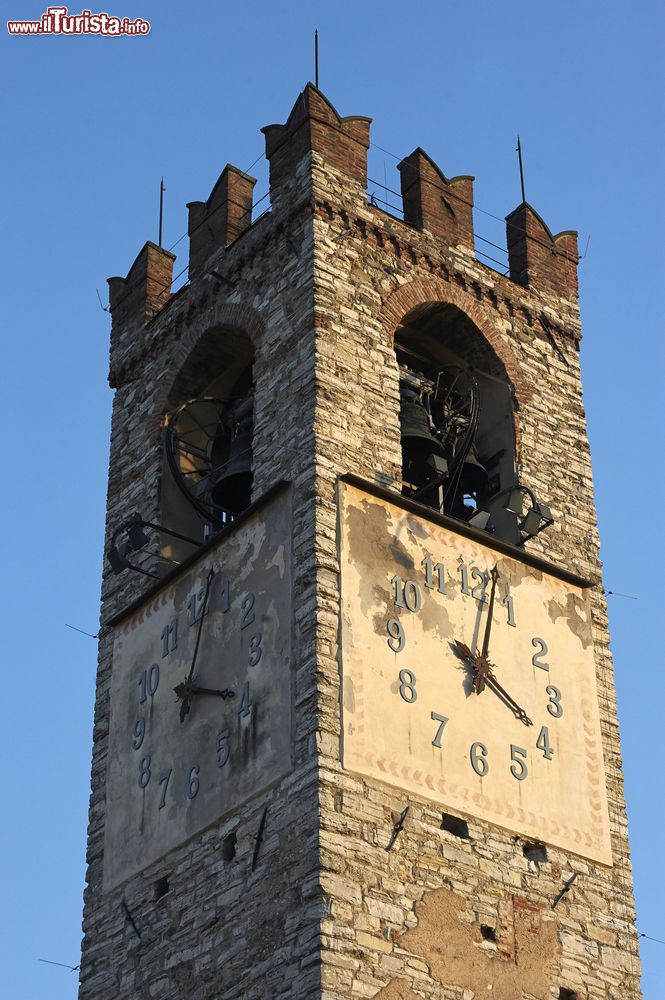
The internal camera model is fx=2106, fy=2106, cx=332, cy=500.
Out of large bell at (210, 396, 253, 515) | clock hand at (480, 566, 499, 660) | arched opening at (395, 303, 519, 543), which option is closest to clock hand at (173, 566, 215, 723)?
large bell at (210, 396, 253, 515)

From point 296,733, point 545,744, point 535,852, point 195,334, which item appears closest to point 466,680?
point 545,744

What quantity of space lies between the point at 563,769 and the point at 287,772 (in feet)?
8.98

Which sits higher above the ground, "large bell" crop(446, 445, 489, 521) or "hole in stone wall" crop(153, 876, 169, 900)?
"large bell" crop(446, 445, 489, 521)

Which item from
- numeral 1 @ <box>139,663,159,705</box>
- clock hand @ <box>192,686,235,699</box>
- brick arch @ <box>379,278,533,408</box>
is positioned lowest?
clock hand @ <box>192,686,235,699</box>

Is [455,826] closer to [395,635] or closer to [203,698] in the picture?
[395,635]

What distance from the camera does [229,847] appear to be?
664 inches

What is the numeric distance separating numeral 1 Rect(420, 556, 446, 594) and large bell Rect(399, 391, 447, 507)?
4.81 feet

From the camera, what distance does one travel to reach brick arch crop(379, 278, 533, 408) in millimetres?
20062

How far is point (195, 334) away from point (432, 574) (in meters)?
4.48

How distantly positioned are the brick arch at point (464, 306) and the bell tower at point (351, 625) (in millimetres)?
36

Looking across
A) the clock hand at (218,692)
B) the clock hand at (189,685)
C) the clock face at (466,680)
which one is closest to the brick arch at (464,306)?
the clock face at (466,680)

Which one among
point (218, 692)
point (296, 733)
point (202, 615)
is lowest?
point (296, 733)

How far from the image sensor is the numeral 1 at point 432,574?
58.6 feet

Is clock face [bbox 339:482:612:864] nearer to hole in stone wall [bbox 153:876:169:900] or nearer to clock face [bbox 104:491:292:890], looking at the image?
clock face [bbox 104:491:292:890]
